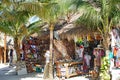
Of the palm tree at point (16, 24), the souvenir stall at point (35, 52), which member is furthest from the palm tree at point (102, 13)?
the souvenir stall at point (35, 52)

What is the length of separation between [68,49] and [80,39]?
2.03 meters

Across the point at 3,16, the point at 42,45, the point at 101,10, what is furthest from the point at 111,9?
the point at 42,45

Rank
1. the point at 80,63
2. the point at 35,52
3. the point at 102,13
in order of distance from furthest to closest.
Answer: the point at 35,52, the point at 80,63, the point at 102,13

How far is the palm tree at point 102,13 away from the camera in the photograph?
1198 cm

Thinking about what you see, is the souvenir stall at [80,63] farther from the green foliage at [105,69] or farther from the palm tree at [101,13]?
the palm tree at [101,13]

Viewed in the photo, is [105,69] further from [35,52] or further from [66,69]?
[35,52]

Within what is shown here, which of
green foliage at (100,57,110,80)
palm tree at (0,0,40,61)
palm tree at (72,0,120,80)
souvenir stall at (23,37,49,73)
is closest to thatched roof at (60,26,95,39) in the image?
palm tree at (72,0,120,80)

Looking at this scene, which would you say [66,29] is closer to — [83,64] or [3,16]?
[83,64]

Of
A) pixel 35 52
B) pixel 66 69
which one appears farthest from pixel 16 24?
pixel 66 69

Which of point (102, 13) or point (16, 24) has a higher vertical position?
point (16, 24)

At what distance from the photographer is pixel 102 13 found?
1216 centimetres

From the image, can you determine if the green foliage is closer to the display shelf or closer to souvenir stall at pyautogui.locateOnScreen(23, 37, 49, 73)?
the display shelf

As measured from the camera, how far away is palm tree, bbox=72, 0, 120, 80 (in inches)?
472

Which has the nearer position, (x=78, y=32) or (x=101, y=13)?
(x=101, y=13)
